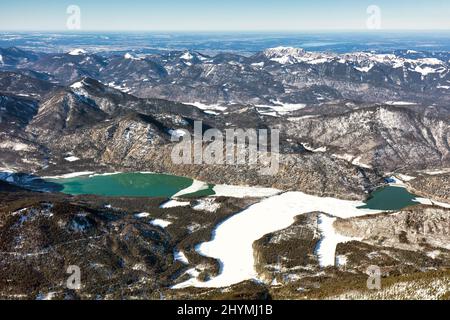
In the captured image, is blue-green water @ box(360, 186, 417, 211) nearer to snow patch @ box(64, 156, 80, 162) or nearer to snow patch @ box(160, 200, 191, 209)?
snow patch @ box(160, 200, 191, 209)

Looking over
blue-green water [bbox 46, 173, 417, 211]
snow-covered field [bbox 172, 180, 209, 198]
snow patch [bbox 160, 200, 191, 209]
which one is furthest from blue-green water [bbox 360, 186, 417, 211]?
snow-covered field [bbox 172, 180, 209, 198]

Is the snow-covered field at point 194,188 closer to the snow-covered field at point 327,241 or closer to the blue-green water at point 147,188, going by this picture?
the blue-green water at point 147,188

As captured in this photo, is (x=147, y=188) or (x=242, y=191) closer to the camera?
(x=242, y=191)

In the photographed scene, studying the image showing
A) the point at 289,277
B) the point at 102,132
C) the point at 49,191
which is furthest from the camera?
the point at 102,132

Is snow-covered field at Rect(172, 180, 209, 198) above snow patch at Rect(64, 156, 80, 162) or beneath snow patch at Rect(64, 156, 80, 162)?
beneath

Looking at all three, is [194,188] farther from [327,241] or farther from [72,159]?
[72,159]

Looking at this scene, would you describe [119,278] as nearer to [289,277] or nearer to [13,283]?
[13,283]

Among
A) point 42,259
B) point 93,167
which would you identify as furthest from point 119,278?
point 93,167

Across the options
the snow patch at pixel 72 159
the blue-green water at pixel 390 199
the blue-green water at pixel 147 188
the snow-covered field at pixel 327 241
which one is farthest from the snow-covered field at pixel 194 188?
the snow patch at pixel 72 159

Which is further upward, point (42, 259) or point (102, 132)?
point (102, 132)

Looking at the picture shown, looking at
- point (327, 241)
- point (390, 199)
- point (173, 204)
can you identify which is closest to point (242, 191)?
point (173, 204)
